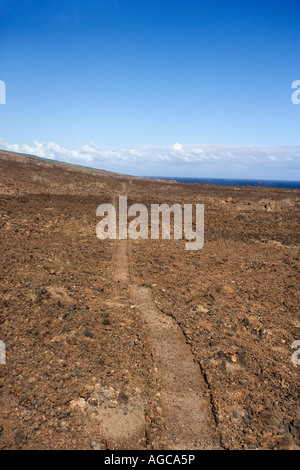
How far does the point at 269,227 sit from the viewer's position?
18.1m

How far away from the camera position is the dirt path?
4.30 metres

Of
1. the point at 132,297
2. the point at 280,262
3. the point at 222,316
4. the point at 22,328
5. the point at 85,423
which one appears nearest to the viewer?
the point at 85,423

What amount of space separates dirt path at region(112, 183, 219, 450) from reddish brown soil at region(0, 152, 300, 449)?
2 cm

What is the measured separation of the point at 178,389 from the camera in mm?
5188

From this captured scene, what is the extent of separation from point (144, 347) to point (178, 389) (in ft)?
4.10

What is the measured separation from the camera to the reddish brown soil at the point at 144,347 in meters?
4.36

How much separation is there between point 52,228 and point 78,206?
610 cm

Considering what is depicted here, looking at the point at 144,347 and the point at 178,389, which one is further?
the point at 144,347

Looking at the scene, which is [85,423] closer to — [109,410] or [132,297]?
[109,410]

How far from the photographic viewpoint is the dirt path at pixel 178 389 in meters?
4.30

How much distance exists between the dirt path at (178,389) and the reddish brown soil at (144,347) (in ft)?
0.07

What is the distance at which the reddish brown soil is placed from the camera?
4355 mm

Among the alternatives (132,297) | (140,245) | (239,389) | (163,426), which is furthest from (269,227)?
(163,426)
